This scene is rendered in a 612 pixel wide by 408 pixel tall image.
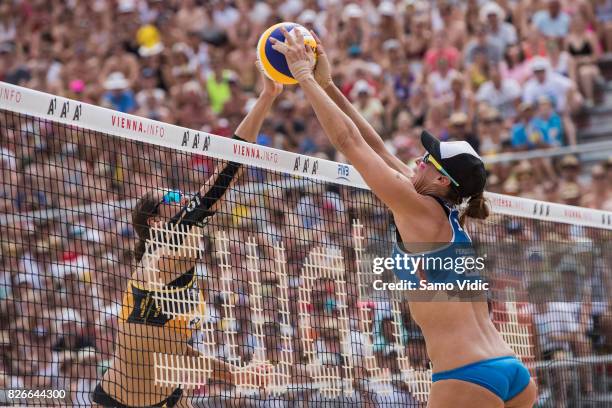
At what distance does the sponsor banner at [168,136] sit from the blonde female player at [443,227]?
1.00 m

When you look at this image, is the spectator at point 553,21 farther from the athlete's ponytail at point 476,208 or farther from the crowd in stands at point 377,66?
the athlete's ponytail at point 476,208

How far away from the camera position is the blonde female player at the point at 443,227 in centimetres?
519

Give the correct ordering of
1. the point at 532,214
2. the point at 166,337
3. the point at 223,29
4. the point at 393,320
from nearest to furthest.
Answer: the point at 166,337 → the point at 393,320 → the point at 532,214 → the point at 223,29

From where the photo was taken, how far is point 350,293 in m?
7.47

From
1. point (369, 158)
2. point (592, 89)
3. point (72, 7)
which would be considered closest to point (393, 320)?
point (369, 158)

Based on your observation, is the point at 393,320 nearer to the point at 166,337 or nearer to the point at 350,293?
the point at 350,293

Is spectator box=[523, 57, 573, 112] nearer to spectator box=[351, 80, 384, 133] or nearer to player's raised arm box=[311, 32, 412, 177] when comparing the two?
spectator box=[351, 80, 384, 133]

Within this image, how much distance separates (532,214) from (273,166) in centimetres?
238

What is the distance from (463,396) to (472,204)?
1029mm

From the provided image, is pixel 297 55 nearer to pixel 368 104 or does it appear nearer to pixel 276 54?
pixel 276 54

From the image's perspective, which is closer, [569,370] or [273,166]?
[273,166]

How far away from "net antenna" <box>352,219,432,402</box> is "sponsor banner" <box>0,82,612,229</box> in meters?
0.55

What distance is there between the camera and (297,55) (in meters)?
5.45

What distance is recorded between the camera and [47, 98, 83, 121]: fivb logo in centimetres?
560
